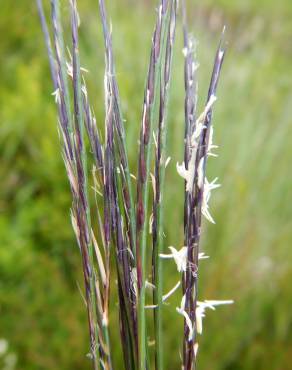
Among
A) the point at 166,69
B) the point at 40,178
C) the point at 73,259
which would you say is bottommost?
the point at 73,259

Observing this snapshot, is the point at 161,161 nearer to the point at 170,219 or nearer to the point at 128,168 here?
the point at 128,168

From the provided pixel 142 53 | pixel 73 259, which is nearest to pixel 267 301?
pixel 73 259

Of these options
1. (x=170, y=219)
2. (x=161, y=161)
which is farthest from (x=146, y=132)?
(x=170, y=219)

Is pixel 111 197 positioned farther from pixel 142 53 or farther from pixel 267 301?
pixel 142 53

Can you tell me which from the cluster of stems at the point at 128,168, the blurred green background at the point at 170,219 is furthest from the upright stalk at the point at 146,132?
the blurred green background at the point at 170,219

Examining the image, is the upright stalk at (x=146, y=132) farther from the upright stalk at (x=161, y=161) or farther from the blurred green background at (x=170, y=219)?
the blurred green background at (x=170, y=219)

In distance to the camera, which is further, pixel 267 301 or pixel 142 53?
pixel 142 53
